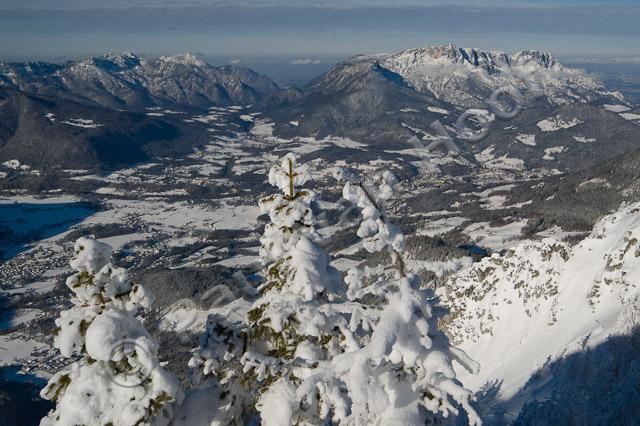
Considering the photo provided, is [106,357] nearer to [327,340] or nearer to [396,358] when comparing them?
[327,340]

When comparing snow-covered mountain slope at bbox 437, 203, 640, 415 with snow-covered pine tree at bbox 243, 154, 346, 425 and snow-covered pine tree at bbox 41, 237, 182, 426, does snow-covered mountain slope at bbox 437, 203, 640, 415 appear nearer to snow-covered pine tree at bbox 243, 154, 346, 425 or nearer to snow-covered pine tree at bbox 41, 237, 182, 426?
snow-covered pine tree at bbox 243, 154, 346, 425

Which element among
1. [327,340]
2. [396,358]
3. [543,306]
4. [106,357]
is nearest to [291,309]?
[327,340]

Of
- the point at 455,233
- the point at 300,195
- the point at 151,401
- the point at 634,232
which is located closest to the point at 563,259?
the point at 634,232

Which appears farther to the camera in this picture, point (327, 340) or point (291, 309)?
point (327, 340)

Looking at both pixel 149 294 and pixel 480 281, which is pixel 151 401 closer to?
pixel 149 294

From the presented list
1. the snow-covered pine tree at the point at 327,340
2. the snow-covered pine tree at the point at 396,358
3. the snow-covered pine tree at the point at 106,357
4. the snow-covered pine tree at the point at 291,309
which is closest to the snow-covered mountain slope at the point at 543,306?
the snow-covered pine tree at the point at 291,309

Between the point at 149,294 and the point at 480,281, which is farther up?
the point at 149,294

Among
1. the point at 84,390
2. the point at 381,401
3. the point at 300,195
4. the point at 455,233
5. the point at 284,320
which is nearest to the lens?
the point at 381,401
